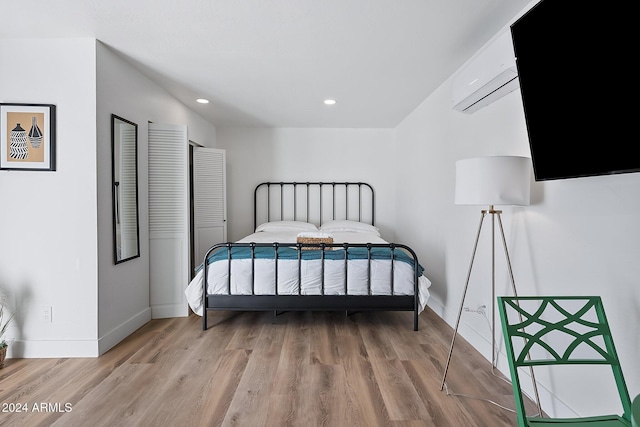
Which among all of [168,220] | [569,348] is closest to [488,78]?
[569,348]

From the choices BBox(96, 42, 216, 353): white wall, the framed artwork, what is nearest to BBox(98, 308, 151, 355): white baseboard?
BBox(96, 42, 216, 353): white wall

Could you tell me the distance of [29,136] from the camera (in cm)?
249

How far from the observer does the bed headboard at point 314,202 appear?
17.3 feet

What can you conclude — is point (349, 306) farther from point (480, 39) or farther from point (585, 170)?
point (480, 39)

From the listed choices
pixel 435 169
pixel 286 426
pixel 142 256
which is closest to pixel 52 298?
pixel 142 256

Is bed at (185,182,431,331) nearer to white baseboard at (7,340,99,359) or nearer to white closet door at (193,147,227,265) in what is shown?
white baseboard at (7,340,99,359)

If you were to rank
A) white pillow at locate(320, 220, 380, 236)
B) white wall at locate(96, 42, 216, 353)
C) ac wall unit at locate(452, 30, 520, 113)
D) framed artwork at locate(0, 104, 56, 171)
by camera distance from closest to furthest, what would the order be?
ac wall unit at locate(452, 30, 520, 113), framed artwork at locate(0, 104, 56, 171), white wall at locate(96, 42, 216, 353), white pillow at locate(320, 220, 380, 236)

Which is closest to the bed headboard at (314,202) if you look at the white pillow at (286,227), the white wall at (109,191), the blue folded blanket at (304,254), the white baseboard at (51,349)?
the white pillow at (286,227)

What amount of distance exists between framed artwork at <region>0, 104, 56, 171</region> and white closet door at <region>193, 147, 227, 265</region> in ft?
5.94

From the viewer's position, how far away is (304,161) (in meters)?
5.27

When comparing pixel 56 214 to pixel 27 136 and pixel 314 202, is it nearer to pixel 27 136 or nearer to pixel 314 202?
pixel 27 136

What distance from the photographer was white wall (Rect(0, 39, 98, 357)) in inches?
98.0

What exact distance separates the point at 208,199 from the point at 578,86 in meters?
4.02

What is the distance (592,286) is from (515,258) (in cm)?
60
